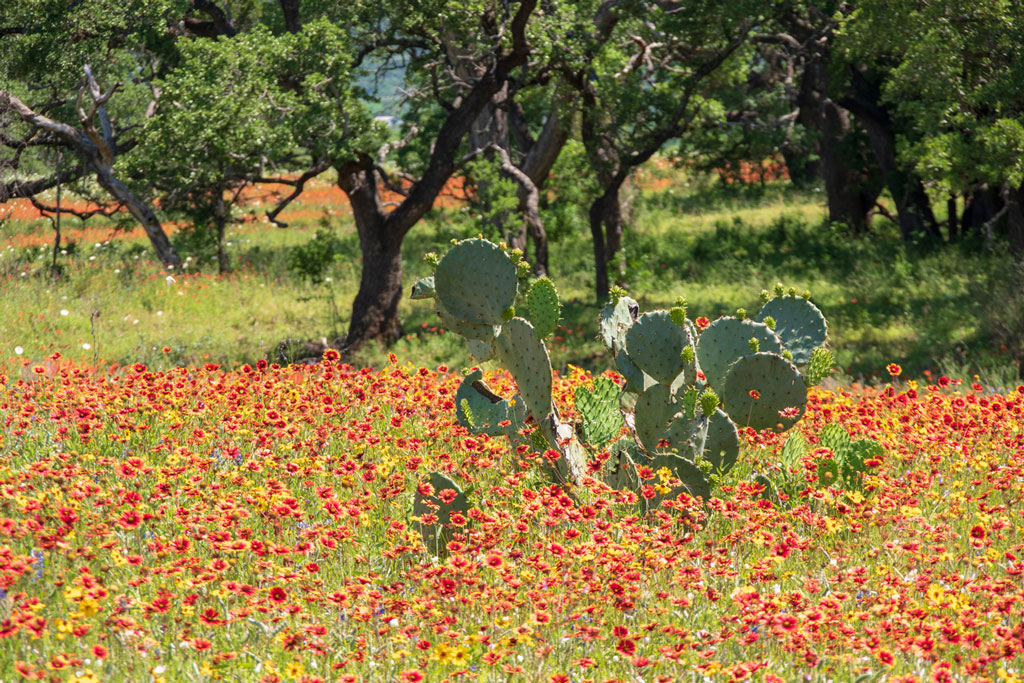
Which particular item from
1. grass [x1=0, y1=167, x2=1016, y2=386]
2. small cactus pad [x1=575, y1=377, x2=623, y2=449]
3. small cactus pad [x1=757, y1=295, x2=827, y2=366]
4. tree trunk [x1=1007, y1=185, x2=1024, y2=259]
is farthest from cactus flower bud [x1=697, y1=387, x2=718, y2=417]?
tree trunk [x1=1007, y1=185, x2=1024, y2=259]

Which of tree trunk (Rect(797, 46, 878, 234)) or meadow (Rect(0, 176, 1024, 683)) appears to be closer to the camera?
meadow (Rect(0, 176, 1024, 683))

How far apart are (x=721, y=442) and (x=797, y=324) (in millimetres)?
1696

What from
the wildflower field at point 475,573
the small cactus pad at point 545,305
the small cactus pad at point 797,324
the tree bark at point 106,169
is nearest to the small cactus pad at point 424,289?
the small cactus pad at point 545,305

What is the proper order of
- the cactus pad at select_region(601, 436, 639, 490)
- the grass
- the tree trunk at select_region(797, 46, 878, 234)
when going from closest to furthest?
1. the cactus pad at select_region(601, 436, 639, 490)
2. the grass
3. the tree trunk at select_region(797, 46, 878, 234)

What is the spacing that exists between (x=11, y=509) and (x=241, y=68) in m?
9.36

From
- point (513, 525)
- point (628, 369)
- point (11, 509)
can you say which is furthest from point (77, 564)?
point (628, 369)

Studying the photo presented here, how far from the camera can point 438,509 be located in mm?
4086

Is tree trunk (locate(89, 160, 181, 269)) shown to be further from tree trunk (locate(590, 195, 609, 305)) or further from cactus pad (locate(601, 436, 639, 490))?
cactus pad (locate(601, 436, 639, 490))

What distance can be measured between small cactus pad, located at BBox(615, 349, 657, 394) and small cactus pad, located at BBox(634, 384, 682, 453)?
0.33 feet

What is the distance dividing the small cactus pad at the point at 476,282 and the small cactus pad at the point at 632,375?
27.3 inches

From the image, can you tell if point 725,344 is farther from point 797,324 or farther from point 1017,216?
point 1017,216

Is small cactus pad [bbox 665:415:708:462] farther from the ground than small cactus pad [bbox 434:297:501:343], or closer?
closer

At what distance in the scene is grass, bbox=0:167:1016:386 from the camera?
1373 centimetres

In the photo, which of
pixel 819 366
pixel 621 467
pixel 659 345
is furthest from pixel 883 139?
pixel 621 467
